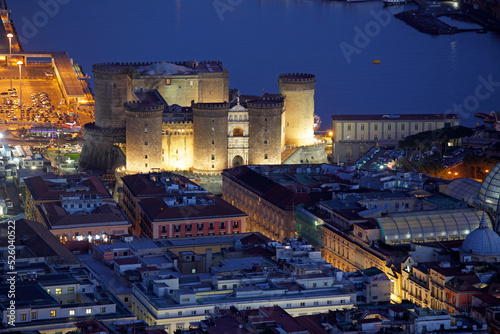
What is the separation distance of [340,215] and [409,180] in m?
9.08

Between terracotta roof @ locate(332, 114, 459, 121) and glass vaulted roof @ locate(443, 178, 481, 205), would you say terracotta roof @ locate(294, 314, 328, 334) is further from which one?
terracotta roof @ locate(332, 114, 459, 121)

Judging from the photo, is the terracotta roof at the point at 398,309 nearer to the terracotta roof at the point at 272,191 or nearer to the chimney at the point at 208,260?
the chimney at the point at 208,260

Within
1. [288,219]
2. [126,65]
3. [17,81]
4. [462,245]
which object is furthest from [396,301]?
[17,81]

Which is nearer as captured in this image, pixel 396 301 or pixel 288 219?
pixel 396 301

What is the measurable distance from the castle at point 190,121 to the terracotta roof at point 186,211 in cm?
1453

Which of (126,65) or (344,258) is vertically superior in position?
(126,65)

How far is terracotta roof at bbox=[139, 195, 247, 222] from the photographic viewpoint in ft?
321

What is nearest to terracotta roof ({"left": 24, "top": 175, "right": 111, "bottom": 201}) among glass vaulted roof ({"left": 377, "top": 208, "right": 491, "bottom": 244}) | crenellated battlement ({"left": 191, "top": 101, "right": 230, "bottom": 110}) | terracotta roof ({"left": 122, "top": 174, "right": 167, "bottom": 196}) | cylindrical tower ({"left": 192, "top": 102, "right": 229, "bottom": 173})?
terracotta roof ({"left": 122, "top": 174, "right": 167, "bottom": 196})

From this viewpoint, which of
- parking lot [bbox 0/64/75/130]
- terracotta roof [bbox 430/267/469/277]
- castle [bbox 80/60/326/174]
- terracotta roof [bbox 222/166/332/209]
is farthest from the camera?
parking lot [bbox 0/64/75/130]

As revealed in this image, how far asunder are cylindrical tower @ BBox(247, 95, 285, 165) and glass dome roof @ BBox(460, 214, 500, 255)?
3179cm

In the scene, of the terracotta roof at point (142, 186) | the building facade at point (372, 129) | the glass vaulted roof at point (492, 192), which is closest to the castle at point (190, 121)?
the terracotta roof at point (142, 186)

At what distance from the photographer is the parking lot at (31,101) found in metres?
144

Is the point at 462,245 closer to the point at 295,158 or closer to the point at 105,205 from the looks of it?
the point at 105,205

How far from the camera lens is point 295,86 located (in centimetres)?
12162
